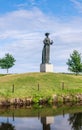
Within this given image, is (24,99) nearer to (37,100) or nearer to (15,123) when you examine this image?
(37,100)

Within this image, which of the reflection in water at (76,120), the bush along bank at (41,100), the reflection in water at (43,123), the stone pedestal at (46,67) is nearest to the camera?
the reflection in water at (43,123)

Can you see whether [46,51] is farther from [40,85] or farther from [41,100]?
[41,100]

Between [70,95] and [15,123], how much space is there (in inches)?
867

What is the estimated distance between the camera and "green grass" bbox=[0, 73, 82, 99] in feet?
168

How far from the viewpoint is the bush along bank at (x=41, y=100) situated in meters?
48.0

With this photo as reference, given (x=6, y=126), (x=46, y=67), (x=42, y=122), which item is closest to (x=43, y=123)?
(x=42, y=122)

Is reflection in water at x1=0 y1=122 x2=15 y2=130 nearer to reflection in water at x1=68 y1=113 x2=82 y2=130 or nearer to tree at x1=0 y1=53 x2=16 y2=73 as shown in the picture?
reflection in water at x1=68 y1=113 x2=82 y2=130

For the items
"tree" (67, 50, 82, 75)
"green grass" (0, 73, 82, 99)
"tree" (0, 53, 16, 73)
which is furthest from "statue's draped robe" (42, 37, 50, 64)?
"tree" (0, 53, 16, 73)

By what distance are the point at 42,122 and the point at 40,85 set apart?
24.0 meters

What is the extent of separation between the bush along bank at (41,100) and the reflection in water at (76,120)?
11121mm

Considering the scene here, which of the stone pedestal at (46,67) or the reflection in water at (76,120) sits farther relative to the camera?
the stone pedestal at (46,67)

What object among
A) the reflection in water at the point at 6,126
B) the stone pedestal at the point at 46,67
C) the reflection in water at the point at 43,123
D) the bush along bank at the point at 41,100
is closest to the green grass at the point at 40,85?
the bush along bank at the point at 41,100

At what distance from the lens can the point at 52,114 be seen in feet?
128

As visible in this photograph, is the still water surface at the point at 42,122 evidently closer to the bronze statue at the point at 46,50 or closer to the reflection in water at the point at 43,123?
the reflection in water at the point at 43,123
